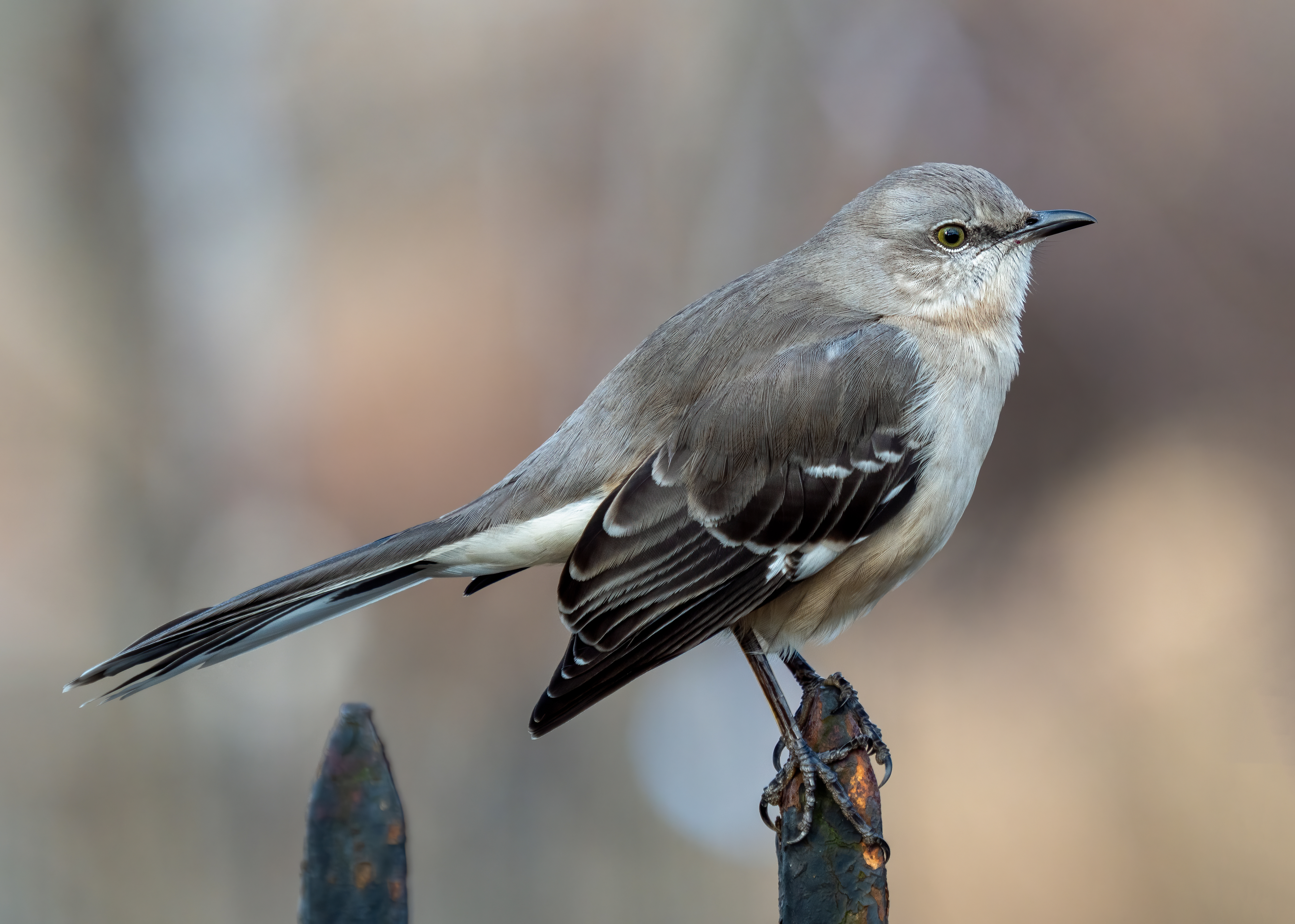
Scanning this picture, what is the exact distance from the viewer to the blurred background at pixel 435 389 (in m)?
4.96

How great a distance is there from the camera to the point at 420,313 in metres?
5.64

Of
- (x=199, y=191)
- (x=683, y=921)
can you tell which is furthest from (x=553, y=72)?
(x=683, y=921)

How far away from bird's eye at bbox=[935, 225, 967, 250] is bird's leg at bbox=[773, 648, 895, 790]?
1214 mm

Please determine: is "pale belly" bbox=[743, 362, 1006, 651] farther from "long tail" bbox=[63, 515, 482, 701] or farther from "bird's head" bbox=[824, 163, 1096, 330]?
"long tail" bbox=[63, 515, 482, 701]

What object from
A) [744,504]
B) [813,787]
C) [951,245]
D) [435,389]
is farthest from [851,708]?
[435,389]

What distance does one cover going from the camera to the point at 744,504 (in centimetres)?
262

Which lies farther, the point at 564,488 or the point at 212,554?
the point at 212,554

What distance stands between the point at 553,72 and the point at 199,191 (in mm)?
1941

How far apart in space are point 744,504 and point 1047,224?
124cm

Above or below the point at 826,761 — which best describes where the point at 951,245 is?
above

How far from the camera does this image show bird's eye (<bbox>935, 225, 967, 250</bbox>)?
3.05 meters

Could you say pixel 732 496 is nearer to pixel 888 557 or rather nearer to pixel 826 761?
pixel 888 557

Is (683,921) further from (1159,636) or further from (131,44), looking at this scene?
(131,44)

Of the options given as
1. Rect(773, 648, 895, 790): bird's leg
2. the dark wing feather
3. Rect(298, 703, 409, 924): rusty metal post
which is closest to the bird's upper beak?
the dark wing feather
